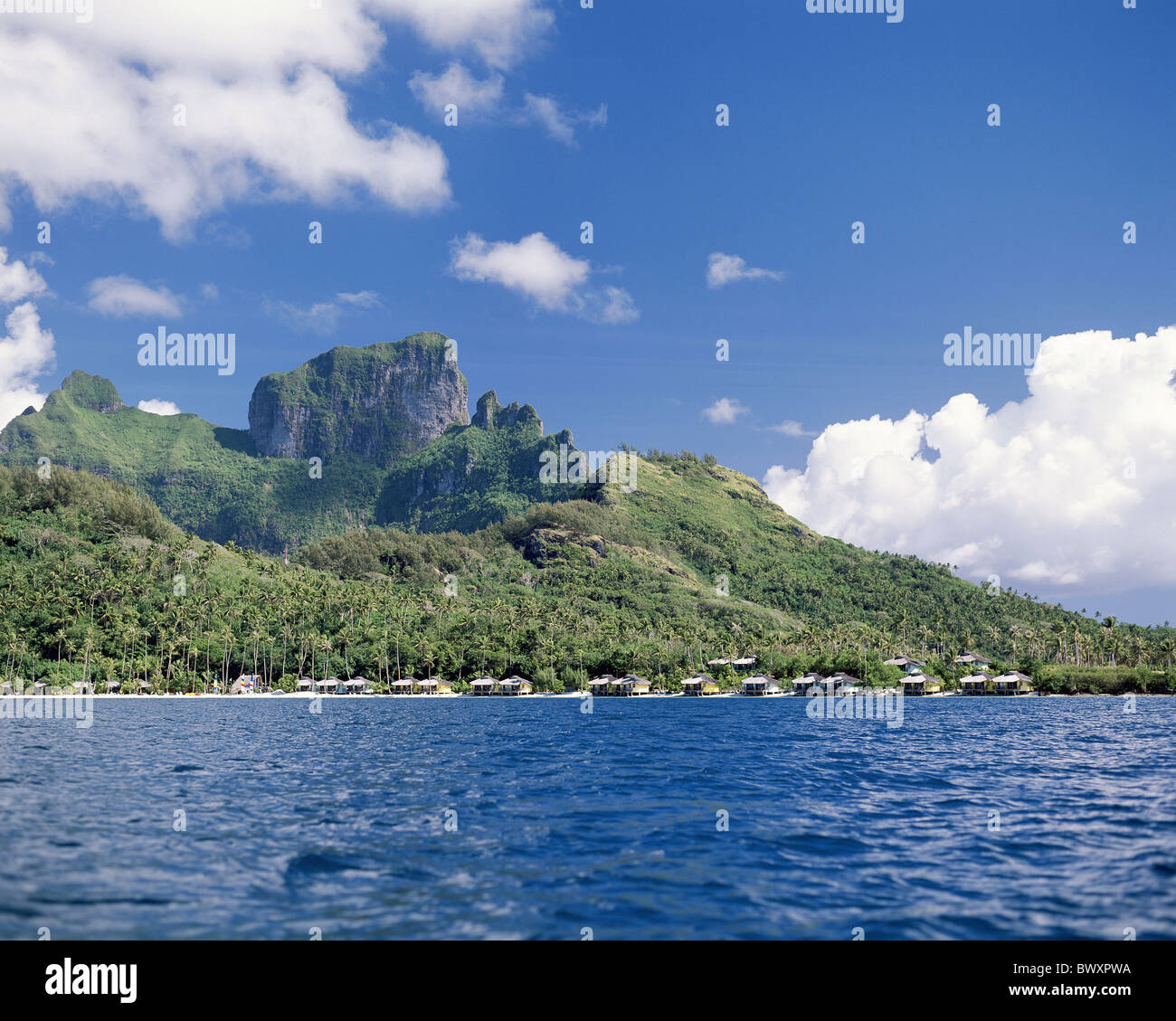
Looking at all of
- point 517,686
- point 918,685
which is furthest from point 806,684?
point 517,686

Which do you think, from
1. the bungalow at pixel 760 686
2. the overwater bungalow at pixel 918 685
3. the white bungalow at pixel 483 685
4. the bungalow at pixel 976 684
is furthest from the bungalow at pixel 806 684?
the white bungalow at pixel 483 685

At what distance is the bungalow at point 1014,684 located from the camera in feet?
551

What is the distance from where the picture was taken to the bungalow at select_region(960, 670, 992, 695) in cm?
17262

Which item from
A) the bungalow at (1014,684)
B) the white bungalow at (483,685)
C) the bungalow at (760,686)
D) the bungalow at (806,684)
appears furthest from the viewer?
the bungalow at (760,686)

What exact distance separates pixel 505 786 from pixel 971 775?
21.5 meters

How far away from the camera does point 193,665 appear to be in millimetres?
169250

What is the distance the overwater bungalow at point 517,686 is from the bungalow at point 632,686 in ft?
66.3

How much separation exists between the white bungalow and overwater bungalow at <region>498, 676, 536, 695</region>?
1763mm

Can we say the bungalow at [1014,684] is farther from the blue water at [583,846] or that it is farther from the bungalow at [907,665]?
the blue water at [583,846]

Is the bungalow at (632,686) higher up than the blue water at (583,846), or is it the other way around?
the blue water at (583,846)
